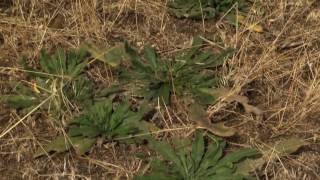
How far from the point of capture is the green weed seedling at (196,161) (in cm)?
188

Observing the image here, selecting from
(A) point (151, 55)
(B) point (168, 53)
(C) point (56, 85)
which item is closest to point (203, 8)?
(B) point (168, 53)

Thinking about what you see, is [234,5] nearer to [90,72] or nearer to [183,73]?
[183,73]

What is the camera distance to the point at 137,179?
1874mm

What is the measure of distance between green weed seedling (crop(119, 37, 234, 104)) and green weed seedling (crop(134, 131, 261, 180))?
22 cm

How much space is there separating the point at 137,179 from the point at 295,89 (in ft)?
2.31

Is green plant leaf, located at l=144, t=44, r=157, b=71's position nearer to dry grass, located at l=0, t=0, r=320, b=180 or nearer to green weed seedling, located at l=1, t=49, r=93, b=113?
dry grass, located at l=0, t=0, r=320, b=180

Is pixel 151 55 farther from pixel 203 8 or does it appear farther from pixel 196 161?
pixel 196 161

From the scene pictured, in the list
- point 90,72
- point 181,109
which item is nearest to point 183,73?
point 181,109

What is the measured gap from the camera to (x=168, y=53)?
2.36 metres

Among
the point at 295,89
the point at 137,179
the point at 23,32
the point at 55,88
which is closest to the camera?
the point at 137,179

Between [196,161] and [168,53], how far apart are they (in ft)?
1.89

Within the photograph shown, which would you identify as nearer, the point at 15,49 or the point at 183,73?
the point at 183,73

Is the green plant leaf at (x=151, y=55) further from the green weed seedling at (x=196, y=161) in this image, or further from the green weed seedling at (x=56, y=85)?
the green weed seedling at (x=196, y=161)

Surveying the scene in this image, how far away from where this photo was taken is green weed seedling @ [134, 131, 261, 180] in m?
1.88
